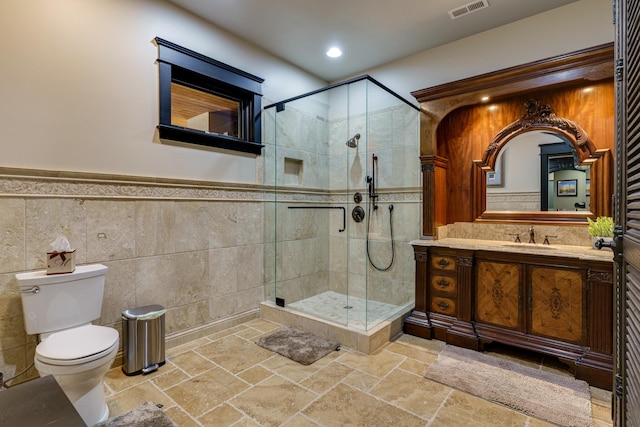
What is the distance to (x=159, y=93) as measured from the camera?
2.50 m

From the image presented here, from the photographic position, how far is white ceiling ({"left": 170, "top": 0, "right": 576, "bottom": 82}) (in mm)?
2576

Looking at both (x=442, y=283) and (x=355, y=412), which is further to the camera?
(x=442, y=283)

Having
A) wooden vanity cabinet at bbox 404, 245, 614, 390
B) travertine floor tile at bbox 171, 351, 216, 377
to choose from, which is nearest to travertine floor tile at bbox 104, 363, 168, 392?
travertine floor tile at bbox 171, 351, 216, 377

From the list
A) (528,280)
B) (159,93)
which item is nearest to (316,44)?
(159,93)

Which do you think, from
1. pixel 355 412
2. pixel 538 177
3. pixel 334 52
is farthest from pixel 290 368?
pixel 334 52

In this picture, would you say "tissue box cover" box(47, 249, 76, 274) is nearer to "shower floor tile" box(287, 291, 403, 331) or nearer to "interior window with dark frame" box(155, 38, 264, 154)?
"interior window with dark frame" box(155, 38, 264, 154)

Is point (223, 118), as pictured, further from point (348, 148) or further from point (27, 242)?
point (27, 242)

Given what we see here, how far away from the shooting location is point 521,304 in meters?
2.49

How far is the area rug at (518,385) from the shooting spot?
183 cm

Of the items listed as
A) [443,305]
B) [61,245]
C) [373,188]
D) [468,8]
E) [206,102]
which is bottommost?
[443,305]

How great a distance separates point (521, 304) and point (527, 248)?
446mm

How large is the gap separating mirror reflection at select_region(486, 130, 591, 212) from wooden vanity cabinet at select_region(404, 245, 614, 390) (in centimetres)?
64

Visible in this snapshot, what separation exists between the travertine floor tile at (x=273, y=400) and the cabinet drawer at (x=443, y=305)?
4.77ft

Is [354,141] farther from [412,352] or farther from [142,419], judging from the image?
[142,419]
